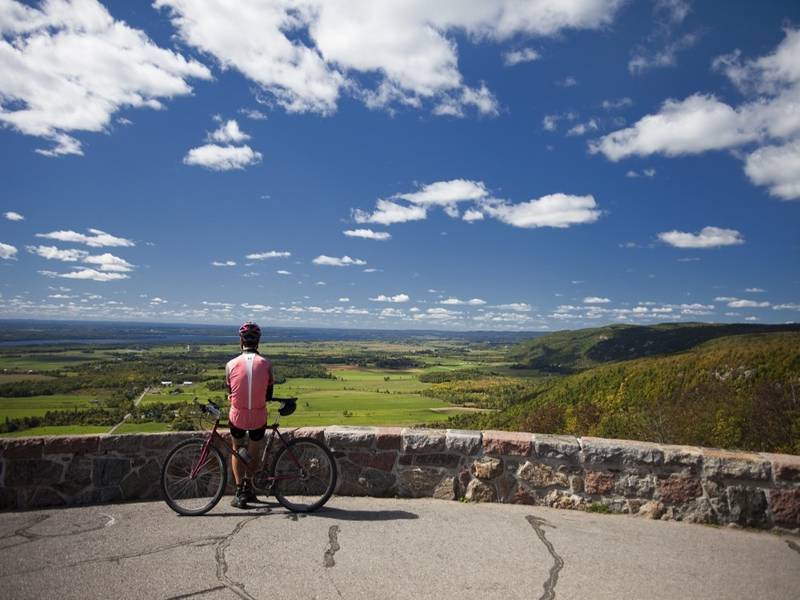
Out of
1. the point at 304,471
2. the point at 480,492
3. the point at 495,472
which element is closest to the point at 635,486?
the point at 495,472

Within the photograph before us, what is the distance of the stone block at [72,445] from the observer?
558 cm

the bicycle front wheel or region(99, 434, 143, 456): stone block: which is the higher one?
region(99, 434, 143, 456): stone block

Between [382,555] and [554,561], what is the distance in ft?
4.87

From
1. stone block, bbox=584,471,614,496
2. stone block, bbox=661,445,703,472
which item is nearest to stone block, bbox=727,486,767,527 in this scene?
stone block, bbox=661,445,703,472

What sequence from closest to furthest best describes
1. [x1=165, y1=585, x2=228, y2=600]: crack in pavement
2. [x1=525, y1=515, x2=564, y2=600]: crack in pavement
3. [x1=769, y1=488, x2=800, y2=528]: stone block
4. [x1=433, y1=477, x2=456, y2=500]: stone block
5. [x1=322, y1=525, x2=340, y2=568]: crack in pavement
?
1. [x1=165, y1=585, x2=228, y2=600]: crack in pavement
2. [x1=525, y1=515, x2=564, y2=600]: crack in pavement
3. [x1=322, y1=525, x2=340, y2=568]: crack in pavement
4. [x1=769, y1=488, x2=800, y2=528]: stone block
5. [x1=433, y1=477, x2=456, y2=500]: stone block

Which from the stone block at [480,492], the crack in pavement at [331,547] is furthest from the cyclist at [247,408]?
the stone block at [480,492]

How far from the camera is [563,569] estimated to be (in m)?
4.04

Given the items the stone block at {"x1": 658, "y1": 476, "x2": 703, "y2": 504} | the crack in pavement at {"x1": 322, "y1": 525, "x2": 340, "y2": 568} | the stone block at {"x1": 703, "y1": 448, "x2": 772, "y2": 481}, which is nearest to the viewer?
the crack in pavement at {"x1": 322, "y1": 525, "x2": 340, "y2": 568}

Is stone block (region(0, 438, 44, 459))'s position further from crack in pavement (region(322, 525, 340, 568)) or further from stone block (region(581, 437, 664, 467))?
stone block (region(581, 437, 664, 467))

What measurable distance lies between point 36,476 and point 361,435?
3.69 meters

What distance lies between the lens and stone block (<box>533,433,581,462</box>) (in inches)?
220

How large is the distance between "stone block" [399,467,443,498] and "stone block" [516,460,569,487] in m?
0.98

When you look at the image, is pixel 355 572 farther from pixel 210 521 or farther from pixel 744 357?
pixel 744 357

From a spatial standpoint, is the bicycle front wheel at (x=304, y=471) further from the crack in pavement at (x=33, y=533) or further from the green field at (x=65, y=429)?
the green field at (x=65, y=429)
